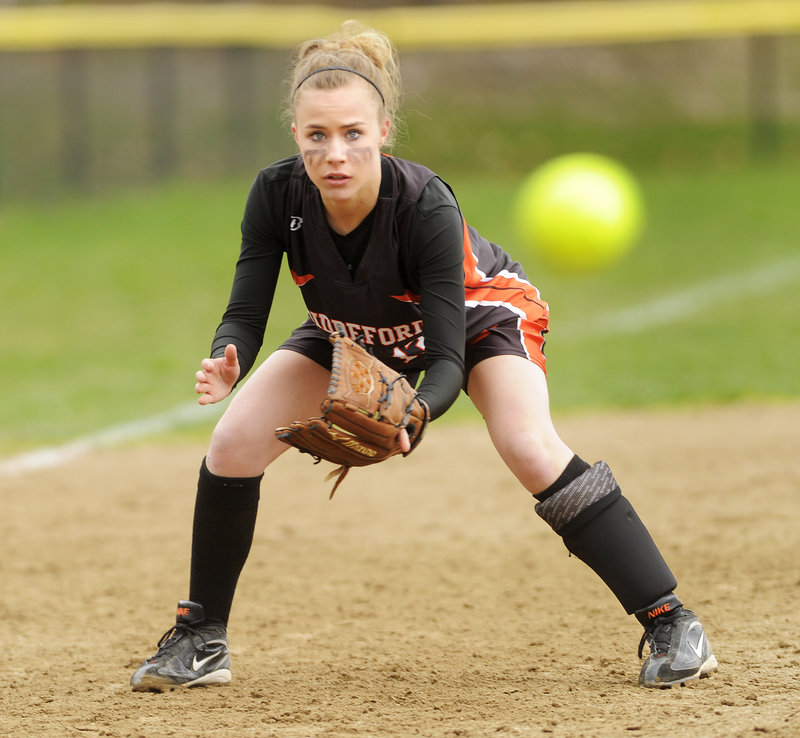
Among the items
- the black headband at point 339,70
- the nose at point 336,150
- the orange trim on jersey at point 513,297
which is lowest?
the orange trim on jersey at point 513,297

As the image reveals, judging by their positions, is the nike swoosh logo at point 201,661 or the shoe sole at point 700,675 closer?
the shoe sole at point 700,675

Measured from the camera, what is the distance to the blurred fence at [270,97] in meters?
11.5

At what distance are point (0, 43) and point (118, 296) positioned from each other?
3388mm

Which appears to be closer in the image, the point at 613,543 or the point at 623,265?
the point at 613,543

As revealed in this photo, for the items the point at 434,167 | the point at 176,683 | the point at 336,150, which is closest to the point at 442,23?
the point at 434,167

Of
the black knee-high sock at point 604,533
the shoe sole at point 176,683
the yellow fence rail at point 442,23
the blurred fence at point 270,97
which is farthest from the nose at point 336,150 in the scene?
the yellow fence rail at point 442,23

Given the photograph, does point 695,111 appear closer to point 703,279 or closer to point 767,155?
point 767,155

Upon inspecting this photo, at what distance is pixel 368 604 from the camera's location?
364 centimetres

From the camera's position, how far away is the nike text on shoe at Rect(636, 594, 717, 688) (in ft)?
8.80

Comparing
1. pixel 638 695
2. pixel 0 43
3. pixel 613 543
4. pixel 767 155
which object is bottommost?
pixel 638 695

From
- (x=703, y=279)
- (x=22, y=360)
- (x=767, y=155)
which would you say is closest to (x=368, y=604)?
(x=22, y=360)

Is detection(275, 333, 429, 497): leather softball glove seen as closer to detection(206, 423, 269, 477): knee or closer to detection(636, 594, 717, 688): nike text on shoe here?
detection(206, 423, 269, 477): knee

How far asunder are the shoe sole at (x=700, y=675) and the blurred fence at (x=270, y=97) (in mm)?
8436

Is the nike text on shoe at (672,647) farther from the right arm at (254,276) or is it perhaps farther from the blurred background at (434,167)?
the blurred background at (434,167)
